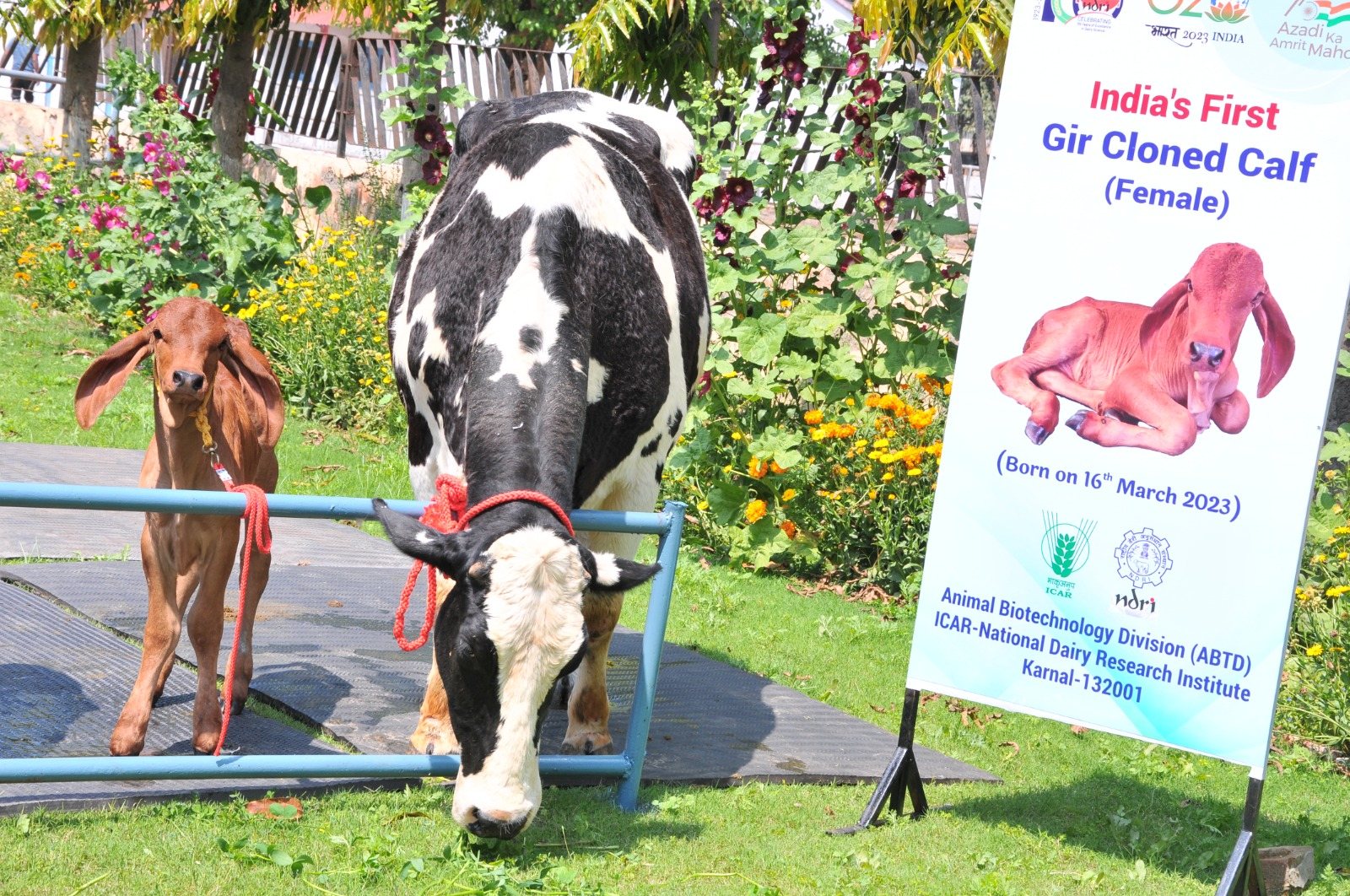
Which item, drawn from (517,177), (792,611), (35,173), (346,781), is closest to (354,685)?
(346,781)

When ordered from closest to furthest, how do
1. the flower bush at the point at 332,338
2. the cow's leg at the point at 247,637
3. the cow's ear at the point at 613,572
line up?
the cow's ear at the point at 613,572 < the cow's leg at the point at 247,637 < the flower bush at the point at 332,338

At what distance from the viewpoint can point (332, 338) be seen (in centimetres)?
1112

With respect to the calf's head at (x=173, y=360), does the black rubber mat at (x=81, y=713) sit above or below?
below

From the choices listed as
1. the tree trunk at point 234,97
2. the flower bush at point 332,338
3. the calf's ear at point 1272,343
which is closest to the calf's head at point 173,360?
the calf's ear at point 1272,343

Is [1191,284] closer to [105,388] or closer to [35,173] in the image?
[105,388]

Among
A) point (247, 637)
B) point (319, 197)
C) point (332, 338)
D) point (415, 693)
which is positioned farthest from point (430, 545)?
point (319, 197)

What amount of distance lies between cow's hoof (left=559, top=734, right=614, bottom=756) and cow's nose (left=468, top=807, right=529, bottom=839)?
4.82 ft

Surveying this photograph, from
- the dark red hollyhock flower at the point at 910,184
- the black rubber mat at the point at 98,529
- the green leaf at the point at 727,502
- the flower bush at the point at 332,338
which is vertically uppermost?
the dark red hollyhock flower at the point at 910,184

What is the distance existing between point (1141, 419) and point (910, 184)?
13.5 feet

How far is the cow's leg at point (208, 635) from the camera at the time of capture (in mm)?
4500

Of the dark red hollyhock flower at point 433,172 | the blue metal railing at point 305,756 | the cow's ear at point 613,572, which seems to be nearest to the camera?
the blue metal railing at point 305,756

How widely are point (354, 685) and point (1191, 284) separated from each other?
3.39m

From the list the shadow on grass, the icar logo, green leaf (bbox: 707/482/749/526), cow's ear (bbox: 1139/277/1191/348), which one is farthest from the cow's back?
green leaf (bbox: 707/482/749/526)

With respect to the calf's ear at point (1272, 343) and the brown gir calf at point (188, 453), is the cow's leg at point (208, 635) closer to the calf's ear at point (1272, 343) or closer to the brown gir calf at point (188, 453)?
the brown gir calf at point (188, 453)
